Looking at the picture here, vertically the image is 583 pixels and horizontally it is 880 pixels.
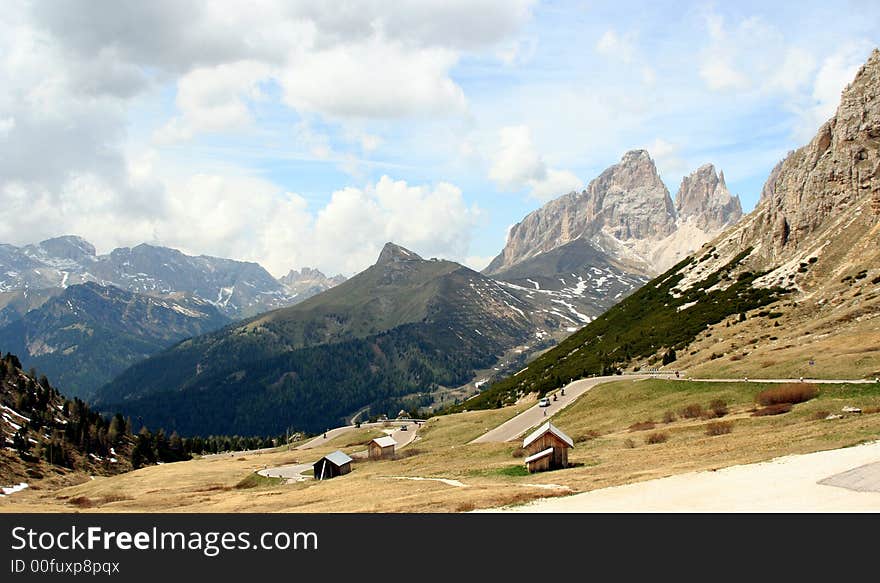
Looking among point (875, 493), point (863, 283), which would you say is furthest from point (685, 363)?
point (875, 493)

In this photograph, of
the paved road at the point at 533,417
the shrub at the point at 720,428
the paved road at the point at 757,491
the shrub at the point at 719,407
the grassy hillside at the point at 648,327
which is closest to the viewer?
the paved road at the point at 757,491

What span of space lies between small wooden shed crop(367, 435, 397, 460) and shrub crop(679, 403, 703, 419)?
141ft

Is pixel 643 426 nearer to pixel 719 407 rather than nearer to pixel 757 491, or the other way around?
pixel 719 407

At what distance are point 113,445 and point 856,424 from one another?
6974 inches

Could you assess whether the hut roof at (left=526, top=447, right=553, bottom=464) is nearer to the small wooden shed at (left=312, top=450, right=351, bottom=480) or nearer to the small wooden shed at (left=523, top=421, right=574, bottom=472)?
the small wooden shed at (left=523, top=421, right=574, bottom=472)

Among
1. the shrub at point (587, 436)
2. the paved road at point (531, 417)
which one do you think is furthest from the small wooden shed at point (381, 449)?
the shrub at point (587, 436)

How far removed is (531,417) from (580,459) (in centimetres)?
3866

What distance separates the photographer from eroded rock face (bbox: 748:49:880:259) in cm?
11600

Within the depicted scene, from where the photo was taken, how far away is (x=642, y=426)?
204ft

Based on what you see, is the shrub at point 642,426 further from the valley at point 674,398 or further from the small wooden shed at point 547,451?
the small wooden shed at point 547,451

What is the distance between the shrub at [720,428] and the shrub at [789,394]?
720cm

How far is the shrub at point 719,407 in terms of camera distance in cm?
5775

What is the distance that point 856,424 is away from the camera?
40.3 meters
